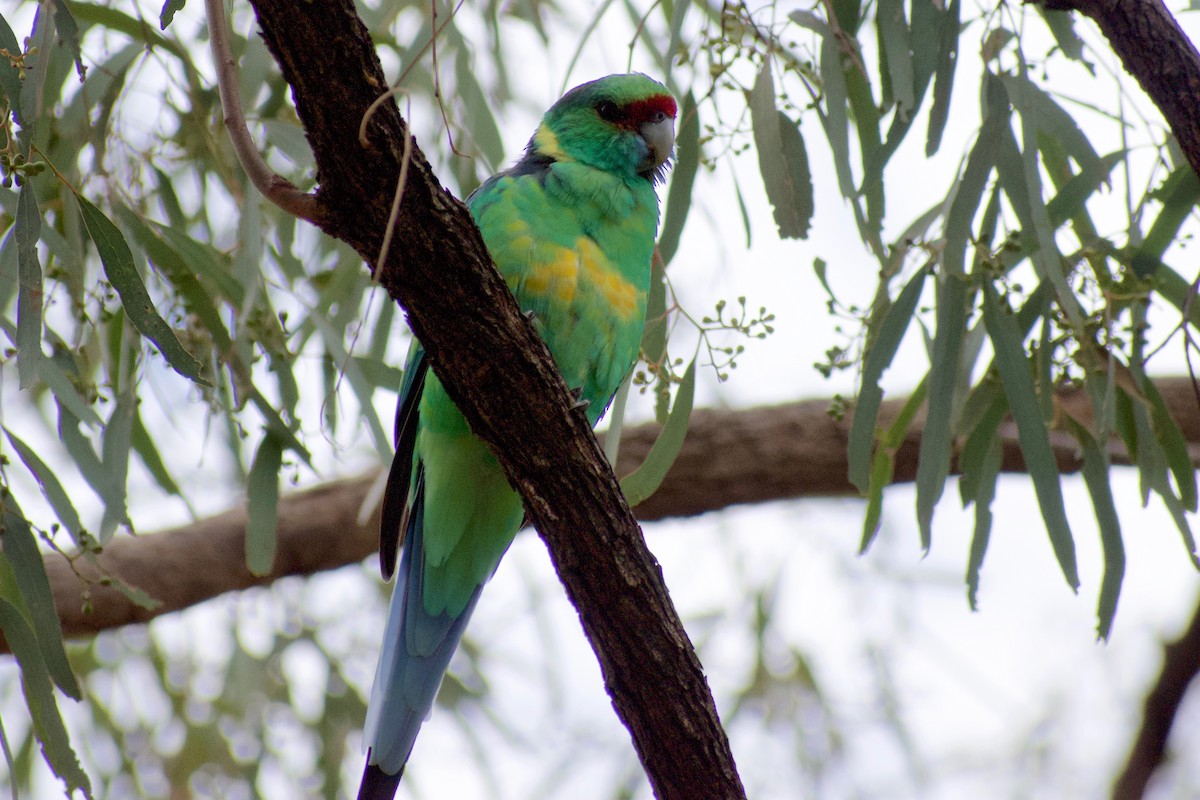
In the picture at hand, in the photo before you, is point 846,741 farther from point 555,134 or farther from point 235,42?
point 235,42

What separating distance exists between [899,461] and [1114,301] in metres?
1.17

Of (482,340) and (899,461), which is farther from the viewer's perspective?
(899,461)

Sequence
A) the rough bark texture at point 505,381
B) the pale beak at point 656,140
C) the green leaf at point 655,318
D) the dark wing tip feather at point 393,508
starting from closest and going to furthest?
the rough bark texture at point 505,381 → the dark wing tip feather at point 393,508 → the green leaf at point 655,318 → the pale beak at point 656,140

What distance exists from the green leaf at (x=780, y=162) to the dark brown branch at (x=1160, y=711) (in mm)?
1581

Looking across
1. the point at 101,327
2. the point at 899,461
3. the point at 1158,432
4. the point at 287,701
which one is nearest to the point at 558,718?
the point at 287,701

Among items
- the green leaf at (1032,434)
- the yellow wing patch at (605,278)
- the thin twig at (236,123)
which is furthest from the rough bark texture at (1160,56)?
the thin twig at (236,123)

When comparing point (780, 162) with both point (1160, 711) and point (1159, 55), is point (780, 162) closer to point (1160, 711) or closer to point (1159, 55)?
point (1159, 55)

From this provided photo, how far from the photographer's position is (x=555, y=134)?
8.02 feet

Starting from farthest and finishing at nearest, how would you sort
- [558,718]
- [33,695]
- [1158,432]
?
1. [558,718]
2. [1158,432]
3. [33,695]

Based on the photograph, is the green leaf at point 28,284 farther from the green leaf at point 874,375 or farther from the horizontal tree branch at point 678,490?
the horizontal tree branch at point 678,490

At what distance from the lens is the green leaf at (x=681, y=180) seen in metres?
2.13

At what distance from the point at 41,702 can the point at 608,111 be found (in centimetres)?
144

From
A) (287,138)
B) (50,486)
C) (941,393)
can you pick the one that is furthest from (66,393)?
(941,393)

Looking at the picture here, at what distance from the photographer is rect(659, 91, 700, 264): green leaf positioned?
213 cm
